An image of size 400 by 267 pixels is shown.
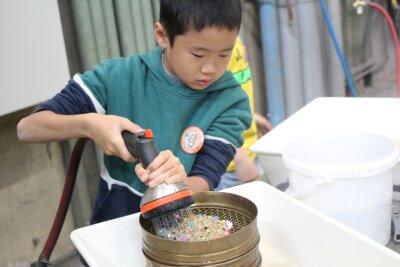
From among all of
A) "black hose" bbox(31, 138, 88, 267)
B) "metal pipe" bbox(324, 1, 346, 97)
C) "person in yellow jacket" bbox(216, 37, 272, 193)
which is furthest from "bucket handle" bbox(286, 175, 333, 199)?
"metal pipe" bbox(324, 1, 346, 97)

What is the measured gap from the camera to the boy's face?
2.81 feet

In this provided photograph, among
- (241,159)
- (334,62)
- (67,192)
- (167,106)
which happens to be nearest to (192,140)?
(167,106)

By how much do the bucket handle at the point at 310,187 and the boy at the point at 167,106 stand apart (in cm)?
18

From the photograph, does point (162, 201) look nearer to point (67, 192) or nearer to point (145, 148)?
point (145, 148)

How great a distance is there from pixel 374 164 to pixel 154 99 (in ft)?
1.49

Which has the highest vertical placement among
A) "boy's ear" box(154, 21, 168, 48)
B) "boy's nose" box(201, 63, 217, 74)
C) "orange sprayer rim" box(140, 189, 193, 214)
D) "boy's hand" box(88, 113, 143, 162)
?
"boy's ear" box(154, 21, 168, 48)

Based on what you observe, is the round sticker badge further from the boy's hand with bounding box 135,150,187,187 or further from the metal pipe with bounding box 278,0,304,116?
the metal pipe with bounding box 278,0,304,116

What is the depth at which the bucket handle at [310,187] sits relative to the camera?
30.0 inches

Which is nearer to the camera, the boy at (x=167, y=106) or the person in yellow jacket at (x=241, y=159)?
the boy at (x=167, y=106)

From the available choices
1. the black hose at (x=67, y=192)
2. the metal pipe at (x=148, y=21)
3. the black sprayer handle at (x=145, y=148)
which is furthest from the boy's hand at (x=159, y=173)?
the metal pipe at (x=148, y=21)

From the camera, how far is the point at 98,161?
174 cm

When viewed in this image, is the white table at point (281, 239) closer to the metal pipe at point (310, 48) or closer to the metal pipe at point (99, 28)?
the metal pipe at point (99, 28)

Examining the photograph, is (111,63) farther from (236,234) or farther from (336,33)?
(336,33)

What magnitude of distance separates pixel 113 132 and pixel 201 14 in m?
0.27
